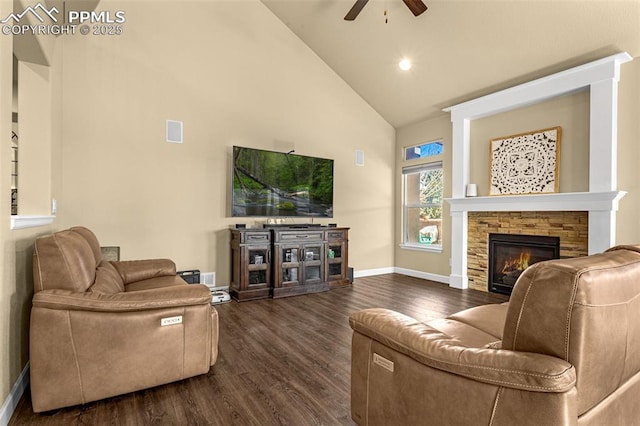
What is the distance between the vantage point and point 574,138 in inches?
157

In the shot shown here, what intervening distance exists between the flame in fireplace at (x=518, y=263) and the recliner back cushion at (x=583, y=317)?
377 centimetres

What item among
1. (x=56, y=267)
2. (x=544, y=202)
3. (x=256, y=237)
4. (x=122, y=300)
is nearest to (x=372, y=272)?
(x=256, y=237)

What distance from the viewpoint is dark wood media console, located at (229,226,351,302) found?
4273mm

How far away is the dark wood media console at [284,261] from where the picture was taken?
4.27 metres

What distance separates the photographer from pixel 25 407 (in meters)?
1.87

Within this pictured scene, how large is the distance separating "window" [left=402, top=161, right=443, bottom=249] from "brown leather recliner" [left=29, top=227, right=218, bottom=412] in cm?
457

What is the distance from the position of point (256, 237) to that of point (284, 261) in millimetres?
540

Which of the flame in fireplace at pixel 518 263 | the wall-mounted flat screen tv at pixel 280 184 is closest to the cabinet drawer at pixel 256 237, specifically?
the wall-mounted flat screen tv at pixel 280 184

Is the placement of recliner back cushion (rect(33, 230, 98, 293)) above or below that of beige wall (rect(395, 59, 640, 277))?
below

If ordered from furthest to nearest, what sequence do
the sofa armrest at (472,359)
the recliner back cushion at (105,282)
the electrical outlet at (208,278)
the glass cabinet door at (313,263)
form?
the glass cabinet door at (313,263) < the electrical outlet at (208,278) < the recliner back cushion at (105,282) < the sofa armrest at (472,359)

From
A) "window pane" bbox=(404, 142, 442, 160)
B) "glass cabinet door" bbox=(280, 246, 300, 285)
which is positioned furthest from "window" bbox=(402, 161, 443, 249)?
"glass cabinet door" bbox=(280, 246, 300, 285)

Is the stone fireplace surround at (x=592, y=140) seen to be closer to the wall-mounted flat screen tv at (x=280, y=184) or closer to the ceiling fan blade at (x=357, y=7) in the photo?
the wall-mounted flat screen tv at (x=280, y=184)

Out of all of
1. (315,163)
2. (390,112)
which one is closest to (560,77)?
(390,112)

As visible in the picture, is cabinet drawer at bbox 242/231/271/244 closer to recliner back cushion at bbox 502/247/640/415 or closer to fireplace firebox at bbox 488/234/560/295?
fireplace firebox at bbox 488/234/560/295
